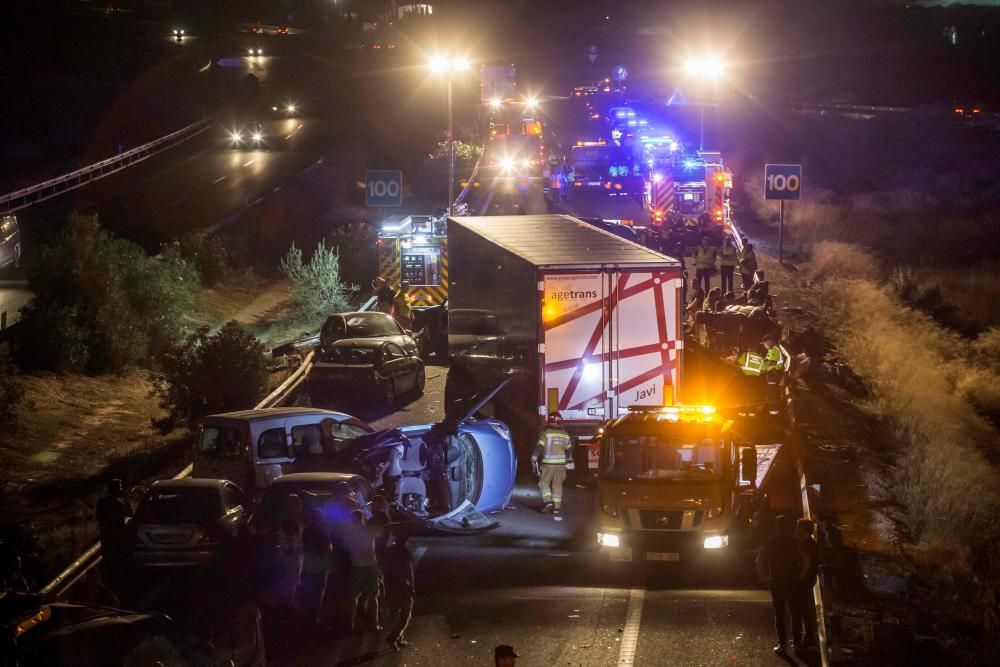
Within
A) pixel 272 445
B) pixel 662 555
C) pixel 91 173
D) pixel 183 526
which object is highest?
pixel 91 173

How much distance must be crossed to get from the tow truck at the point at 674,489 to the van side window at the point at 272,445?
4.25m

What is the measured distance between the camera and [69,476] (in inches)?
764

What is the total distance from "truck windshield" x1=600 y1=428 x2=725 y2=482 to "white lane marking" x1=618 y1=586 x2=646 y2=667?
1.36 m

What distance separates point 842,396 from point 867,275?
1479 centimetres

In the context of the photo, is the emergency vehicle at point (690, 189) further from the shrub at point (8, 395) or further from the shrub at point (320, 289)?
the shrub at point (8, 395)

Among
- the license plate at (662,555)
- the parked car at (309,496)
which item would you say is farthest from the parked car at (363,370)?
the license plate at (662,555)

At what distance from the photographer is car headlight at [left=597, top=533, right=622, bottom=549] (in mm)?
12555

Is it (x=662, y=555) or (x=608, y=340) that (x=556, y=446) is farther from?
(x=662, y=555)

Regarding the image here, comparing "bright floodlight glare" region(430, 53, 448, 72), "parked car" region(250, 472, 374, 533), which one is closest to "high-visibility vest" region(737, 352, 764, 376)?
"parked car" region(250, 472, 374, 533)

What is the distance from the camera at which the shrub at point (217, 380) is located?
73.6 ft

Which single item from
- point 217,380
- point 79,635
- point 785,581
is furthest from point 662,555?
point 217,380

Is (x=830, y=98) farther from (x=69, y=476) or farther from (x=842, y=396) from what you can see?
(x=69, y=476)

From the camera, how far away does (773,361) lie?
20969 mm

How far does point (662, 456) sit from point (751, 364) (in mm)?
8533
